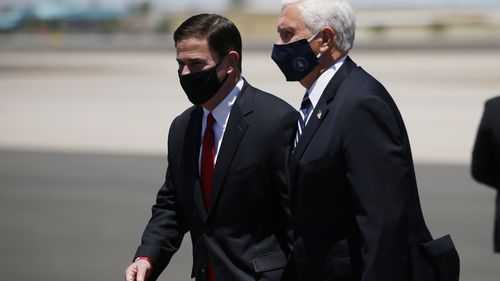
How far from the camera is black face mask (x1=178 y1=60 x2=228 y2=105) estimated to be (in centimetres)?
388

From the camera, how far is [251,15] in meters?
122

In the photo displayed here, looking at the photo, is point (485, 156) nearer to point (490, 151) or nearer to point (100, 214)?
point (490, 151)

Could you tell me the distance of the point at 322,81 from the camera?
11.7 feet

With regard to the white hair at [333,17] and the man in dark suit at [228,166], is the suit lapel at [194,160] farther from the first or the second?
the white hair at [333,17]

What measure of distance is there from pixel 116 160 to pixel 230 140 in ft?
39.1

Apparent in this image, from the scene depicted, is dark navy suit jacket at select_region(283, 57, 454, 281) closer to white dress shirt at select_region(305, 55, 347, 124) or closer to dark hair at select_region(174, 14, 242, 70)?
white dress shirt at select_region(305, 55, 347, 124)

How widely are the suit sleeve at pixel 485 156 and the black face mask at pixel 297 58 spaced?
7.48 feet

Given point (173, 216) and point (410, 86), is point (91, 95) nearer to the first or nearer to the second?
point (410, 86)

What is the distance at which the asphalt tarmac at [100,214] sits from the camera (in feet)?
28.3

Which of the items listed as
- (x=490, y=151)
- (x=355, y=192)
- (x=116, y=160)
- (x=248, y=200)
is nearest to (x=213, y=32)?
(x=248, y=200)

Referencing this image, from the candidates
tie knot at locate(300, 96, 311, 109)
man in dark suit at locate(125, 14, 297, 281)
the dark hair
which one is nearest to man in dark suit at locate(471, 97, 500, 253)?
man in dark suit at locate(125, 14, 297, 281)

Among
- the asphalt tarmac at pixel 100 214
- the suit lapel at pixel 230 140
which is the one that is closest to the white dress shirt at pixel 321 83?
the suit lapel at pixel 230 140

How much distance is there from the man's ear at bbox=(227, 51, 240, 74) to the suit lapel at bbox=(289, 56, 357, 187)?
58 centimetres

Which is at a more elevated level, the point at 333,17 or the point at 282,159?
the point at 333,17
